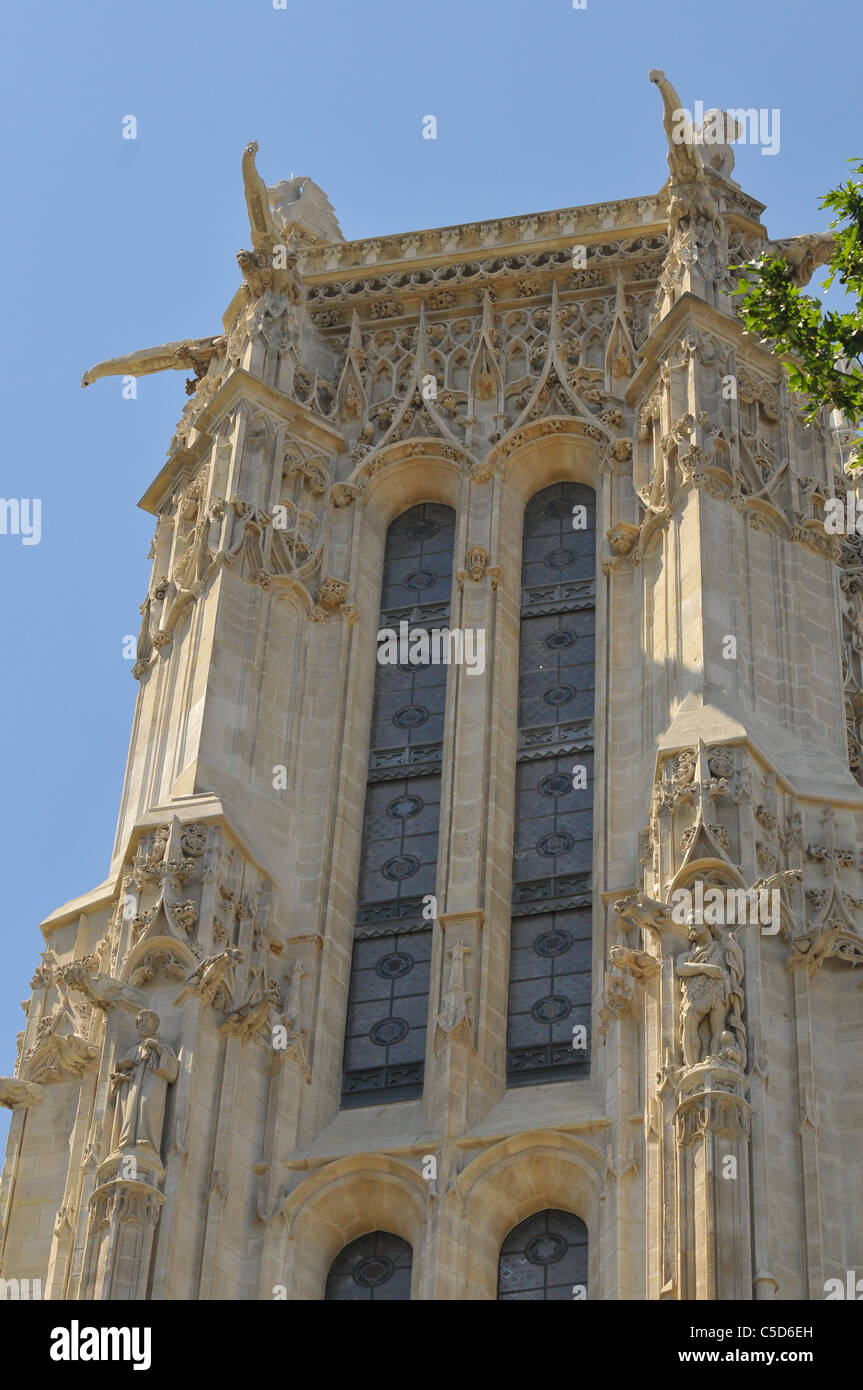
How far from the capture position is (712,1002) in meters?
27.0

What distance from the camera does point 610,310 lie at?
127ft

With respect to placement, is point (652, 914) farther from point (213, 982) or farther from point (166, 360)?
point (166, 360)

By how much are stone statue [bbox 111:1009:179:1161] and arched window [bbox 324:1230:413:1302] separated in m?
2.44

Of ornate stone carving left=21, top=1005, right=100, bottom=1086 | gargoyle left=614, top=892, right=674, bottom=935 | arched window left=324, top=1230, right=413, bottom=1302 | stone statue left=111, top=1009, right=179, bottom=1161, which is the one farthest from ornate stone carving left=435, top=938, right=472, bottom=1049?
ornate stone carving left=21, top=1005, right=100, bottom=1086

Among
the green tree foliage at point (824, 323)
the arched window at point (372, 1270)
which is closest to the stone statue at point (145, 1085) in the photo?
the arched window at point (372, 1270)

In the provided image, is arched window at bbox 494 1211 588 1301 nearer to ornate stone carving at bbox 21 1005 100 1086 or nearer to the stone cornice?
ornate stone carving at bbox 21 1005 100 1086

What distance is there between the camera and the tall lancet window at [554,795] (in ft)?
101

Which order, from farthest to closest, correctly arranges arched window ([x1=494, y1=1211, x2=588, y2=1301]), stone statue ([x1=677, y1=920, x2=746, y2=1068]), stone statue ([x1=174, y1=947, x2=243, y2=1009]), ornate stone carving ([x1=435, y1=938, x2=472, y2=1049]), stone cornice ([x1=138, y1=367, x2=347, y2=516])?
stone cornice ([x1=138, y1=367, x2=347, y2=516])
ornate stone carving ([x1=435, y1=938, x2=472, y2=1049])
stone statue ([x1=174, y1=947, x2=243, y2=1009])
arched window ([x1=494, y1=1211, x2=588, y2=1301])
stone statue ([x1=677, y1=920, x2=746, y2=1068])

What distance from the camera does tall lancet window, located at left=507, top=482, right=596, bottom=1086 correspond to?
3080 centimetres

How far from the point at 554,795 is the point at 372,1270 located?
621 centimetres

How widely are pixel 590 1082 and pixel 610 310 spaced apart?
12253 millimetres

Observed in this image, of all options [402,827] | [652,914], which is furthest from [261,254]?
[652,914]

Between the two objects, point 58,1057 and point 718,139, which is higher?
point 718,139
